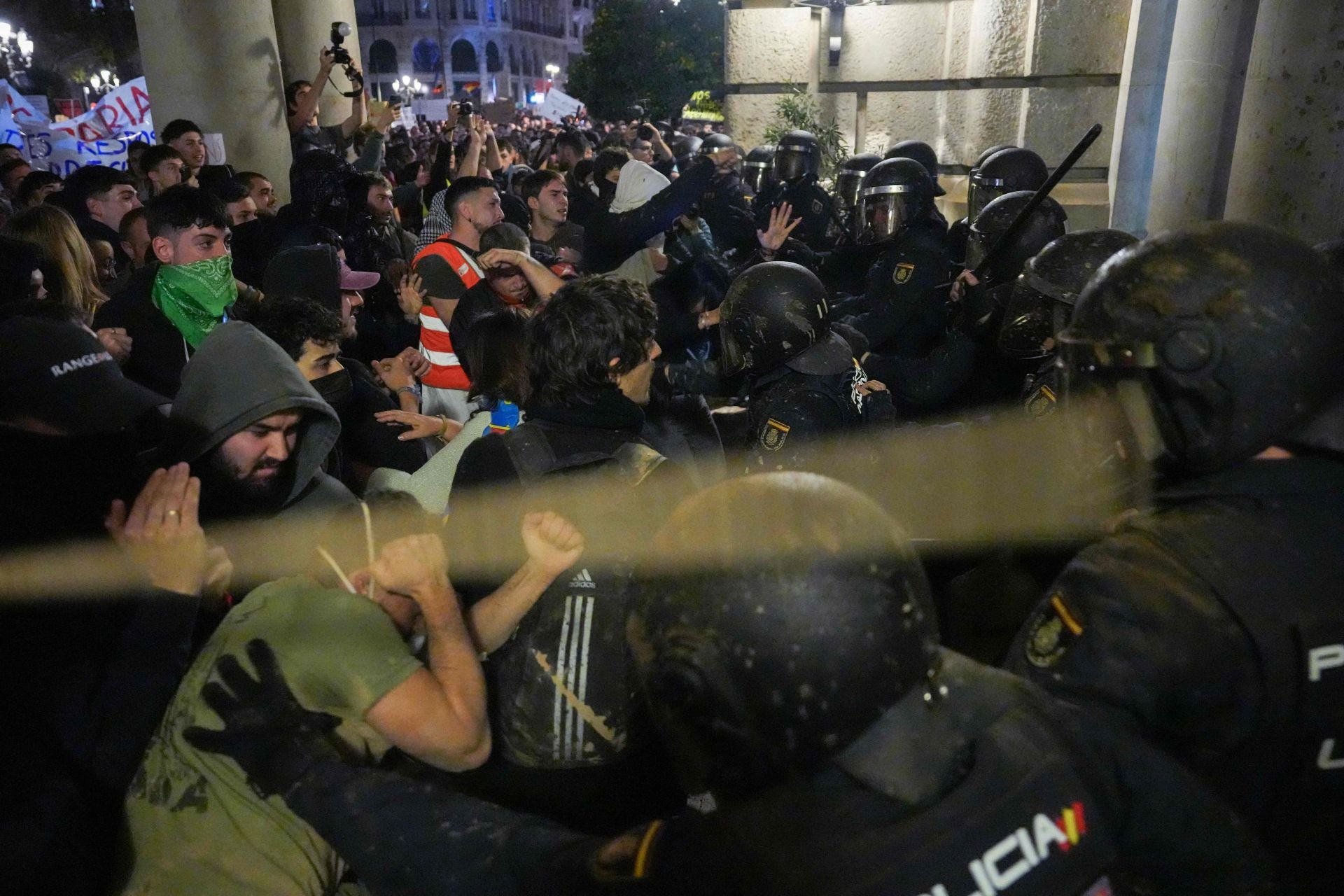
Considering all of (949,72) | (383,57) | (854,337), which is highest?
(383,57)

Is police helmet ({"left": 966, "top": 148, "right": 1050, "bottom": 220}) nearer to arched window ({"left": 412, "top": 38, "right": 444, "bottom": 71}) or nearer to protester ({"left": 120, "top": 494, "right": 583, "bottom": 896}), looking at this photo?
protester ({"left": 120, "top": 494, "right": 583, "bottom": 896})

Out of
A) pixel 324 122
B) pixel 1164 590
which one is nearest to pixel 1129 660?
pixel 1164 590

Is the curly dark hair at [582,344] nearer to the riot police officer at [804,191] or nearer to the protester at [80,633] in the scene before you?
the protester at [80,633]

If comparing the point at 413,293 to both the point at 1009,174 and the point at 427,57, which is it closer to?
the point at 1009,174

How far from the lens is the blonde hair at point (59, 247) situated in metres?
3.91

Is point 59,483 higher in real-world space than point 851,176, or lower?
lower

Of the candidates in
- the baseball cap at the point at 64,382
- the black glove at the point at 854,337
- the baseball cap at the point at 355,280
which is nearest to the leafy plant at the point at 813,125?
the black glove at the point at 854,337

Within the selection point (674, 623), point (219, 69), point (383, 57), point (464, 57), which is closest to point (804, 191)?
point (219, 69)

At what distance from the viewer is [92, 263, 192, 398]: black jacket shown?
3764mm

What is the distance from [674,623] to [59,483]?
153 centimetres

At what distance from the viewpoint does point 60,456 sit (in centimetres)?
201

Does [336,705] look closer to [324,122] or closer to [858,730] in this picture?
[858,730]

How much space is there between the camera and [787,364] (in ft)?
10.6

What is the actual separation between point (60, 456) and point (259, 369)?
1.67 feet
